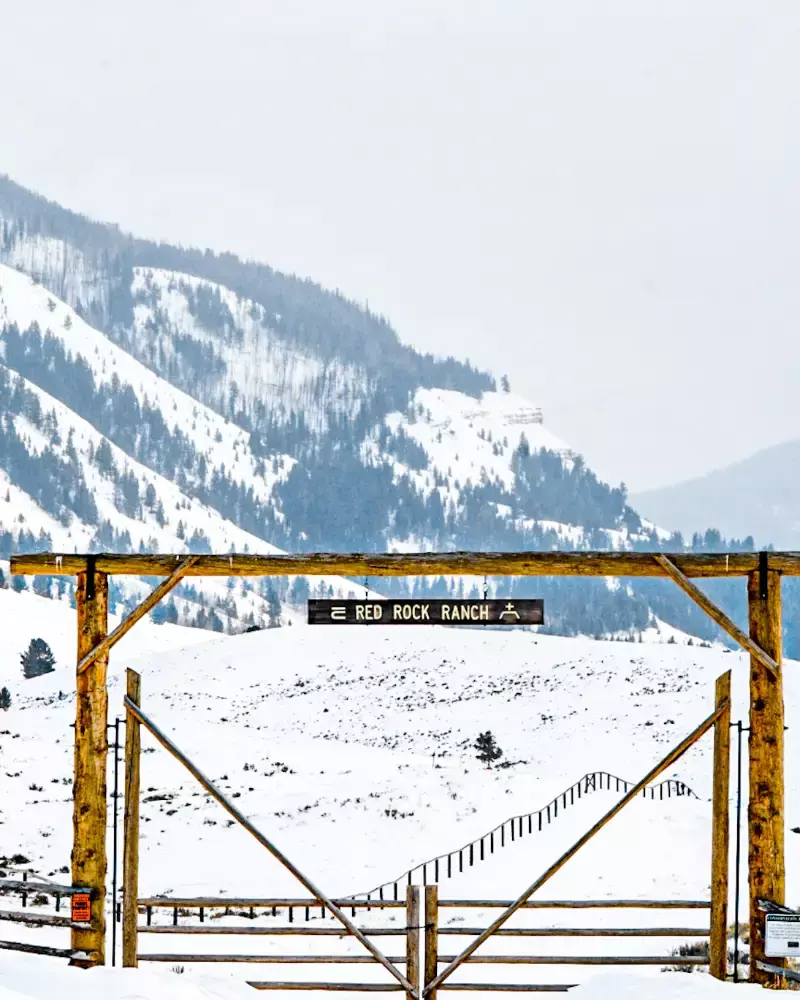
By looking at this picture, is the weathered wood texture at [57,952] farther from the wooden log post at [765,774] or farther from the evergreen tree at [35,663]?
the evergreen tree at [35,663]


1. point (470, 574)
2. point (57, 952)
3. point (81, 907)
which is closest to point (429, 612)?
point (470, 574)

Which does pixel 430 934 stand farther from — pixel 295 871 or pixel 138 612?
pixel 138 612

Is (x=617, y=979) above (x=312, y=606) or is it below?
below

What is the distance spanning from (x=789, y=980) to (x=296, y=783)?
2272cm

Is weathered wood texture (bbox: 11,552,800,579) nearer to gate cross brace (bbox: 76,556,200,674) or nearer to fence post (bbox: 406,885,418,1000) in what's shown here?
gate cross brace (bbox: 76,556,200,674)

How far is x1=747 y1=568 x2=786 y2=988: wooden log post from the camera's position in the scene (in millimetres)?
11180

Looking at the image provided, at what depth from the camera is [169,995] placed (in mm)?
10391

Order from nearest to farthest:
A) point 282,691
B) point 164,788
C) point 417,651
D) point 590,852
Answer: point 590,852 < point 164,788 < point 282,691 < point 417,651

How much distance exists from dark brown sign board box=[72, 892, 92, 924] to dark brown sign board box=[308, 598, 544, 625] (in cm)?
320

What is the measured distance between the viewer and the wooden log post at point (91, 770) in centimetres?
1145

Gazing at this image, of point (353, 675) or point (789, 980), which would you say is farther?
point (353, 675)

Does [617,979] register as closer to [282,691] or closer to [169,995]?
[169,995]

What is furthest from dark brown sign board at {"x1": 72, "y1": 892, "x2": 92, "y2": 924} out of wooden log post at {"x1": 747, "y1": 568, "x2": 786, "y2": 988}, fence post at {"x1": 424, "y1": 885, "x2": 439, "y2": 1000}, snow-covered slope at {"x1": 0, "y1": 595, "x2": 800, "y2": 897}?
snow-covered slope at {"x1": 0, "y1": 595, "x2": 800, "y2": 897}

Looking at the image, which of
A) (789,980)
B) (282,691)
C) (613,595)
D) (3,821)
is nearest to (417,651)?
(282,691)
